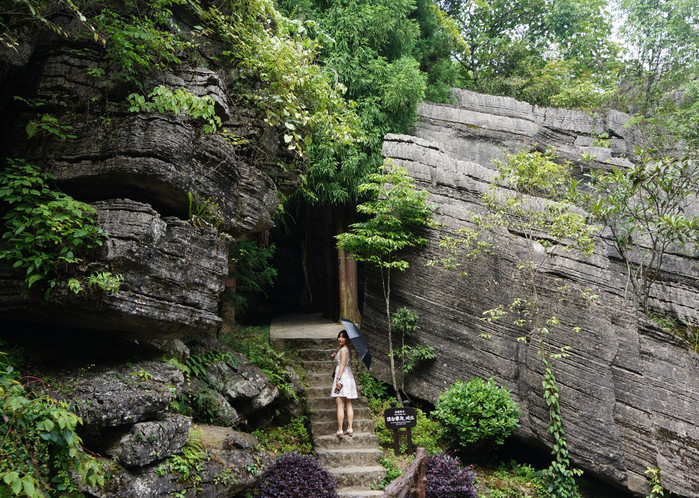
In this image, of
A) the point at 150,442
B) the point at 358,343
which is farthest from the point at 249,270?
the point at 150,442

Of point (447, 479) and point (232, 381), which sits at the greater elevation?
point (232, 381)

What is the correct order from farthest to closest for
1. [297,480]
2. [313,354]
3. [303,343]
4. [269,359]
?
1. [303,343]
2. [313,354]
3. [269,359]
4. [297,480]

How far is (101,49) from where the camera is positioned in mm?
5418

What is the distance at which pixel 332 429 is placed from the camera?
24.6 ft

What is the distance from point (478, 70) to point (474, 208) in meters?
9.23

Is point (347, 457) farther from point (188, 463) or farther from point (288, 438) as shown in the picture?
point (188, 463)

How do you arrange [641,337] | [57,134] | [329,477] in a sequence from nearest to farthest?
1. [57,134]
2. [329,477]
3. [641,337]

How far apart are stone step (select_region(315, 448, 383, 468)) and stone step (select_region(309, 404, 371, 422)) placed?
2.11 ft

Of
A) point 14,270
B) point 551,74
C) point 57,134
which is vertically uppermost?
point 551,74

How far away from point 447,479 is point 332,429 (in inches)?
77.9

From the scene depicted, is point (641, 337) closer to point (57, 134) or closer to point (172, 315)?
point (172, 315)

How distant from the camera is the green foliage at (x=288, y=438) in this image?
23.1 feet

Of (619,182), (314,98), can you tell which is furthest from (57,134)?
(619,182)

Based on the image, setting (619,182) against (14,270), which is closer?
(14,270)
